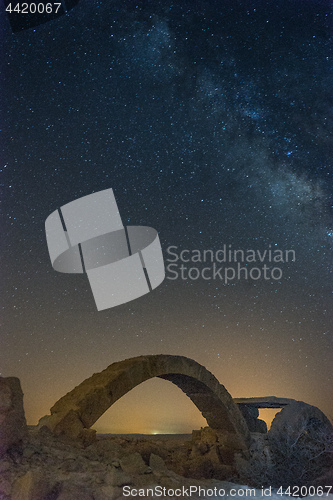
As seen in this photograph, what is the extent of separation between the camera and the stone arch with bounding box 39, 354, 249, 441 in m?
7.41

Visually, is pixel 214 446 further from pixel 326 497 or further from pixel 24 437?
pixel 24 437

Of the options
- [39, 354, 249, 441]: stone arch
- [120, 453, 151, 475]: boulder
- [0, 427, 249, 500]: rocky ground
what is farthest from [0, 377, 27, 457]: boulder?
[39, 354, 249, 441]: stone arch

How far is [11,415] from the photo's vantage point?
5012 mm

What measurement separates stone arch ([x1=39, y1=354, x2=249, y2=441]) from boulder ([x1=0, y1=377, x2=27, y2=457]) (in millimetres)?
2160

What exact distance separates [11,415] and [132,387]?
12.2 feet

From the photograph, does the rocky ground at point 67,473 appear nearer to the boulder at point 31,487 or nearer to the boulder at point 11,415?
the boulder at point 31,487

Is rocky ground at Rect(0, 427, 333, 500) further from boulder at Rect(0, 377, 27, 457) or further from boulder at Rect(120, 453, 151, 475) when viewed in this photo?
boulder at Rect(0, 377, 27, 457)

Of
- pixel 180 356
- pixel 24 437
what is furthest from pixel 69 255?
pixel 24 437

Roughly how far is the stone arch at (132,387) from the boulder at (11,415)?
2.16m

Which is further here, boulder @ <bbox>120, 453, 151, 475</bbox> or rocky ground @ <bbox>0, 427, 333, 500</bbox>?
boulder @ <bbox>120, 453, 151, 475</bbox>

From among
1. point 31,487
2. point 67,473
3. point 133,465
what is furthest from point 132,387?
point 31,487

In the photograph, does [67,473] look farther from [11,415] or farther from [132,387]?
[132,387]

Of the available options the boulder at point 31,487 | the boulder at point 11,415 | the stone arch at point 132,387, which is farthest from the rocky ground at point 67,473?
the stone arch at point 132,387

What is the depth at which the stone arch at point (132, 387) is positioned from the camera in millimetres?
7414
